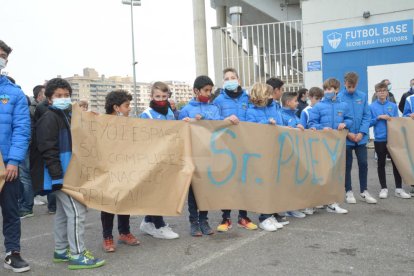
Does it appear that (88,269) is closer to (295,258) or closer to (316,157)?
(295,258)

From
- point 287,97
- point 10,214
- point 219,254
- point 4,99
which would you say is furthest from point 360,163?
point 4,99

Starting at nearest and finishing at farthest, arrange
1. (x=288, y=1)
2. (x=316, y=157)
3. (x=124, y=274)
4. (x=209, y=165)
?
1. (x=124, y=274)
2. (x=209, y=165)
3. (x=316, y=157)
4. (x=288, y=1)

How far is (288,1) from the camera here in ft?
60.0

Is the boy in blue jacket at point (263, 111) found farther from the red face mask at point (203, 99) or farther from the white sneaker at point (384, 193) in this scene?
the white sneaker at point (384, 193)

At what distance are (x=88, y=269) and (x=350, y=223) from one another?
10.0 ft

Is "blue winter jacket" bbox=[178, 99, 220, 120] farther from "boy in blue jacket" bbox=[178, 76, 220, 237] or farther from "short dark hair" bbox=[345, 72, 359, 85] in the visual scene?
"short dark hair" bbox=[345, 72, 359, 85]

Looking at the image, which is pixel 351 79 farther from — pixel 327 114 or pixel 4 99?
pixel 4 99

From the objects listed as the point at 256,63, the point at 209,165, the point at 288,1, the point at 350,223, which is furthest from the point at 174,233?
the point at 288,1

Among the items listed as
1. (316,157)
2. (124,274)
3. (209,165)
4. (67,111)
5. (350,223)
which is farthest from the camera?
(316,157)

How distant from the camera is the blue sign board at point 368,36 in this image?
1352cm

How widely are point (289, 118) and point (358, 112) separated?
120 cm

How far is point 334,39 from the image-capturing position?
14.4 metres

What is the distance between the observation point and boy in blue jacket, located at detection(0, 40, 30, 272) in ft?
13.6

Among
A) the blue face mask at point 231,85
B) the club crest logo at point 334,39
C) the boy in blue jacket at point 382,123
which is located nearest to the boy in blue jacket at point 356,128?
the boy in blue jacket at point 382,123
